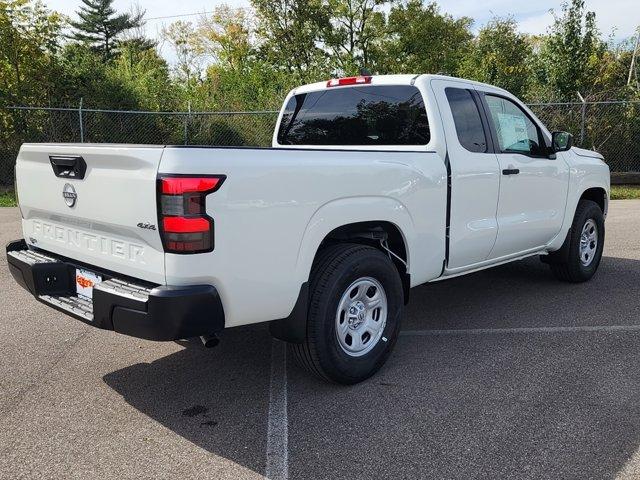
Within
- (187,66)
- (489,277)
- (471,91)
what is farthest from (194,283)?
(187,66)

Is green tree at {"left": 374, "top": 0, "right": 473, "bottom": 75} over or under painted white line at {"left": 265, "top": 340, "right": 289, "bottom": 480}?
over

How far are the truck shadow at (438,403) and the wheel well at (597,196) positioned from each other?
1.57m

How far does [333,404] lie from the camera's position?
3357mm

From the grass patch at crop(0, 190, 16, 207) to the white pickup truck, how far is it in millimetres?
8990

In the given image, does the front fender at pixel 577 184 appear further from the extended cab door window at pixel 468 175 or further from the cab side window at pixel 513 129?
the extended cab door window at pixel 468 175

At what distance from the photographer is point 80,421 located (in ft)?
10.4

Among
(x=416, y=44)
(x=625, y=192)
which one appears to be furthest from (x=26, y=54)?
(x=416, y=44)

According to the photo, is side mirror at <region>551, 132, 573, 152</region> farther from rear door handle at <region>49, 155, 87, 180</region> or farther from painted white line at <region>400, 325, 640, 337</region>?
rear door handle at <region>49, 155, 87, 180</region>

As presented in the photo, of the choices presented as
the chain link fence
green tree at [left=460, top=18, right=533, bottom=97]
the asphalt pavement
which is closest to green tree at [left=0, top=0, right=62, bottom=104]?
the chain link fence

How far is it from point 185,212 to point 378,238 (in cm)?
149

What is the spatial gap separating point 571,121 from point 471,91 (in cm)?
1050

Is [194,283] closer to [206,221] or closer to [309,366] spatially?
[206,221]

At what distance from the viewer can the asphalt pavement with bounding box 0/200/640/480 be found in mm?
2752

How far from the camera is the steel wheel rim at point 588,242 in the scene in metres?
5.93
